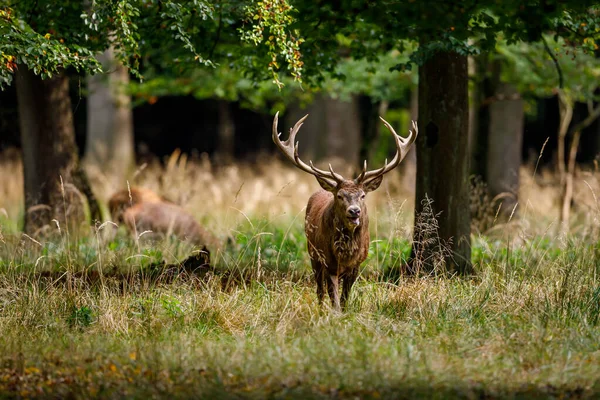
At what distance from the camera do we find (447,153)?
9.36m

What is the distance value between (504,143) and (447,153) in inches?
174

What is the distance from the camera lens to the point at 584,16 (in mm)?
9016

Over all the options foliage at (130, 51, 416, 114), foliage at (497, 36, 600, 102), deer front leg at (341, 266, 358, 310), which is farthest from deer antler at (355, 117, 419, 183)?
foliage at (130, 51, 416, 114)

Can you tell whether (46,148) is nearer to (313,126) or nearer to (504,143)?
(504,143)

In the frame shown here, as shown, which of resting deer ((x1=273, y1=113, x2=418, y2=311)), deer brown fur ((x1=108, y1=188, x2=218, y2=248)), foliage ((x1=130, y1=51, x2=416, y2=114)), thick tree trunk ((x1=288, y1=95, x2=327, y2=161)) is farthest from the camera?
thick tree trunk ((x1=288, y1=95, x2=327, y2=161))

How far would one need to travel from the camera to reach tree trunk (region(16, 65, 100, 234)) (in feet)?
37.0

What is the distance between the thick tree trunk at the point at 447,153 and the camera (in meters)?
9.36

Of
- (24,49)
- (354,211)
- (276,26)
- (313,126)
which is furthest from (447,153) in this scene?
(313,126)

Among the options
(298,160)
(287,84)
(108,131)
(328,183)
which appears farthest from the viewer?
(108,131)

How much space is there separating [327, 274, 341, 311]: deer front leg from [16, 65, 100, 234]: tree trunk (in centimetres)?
406

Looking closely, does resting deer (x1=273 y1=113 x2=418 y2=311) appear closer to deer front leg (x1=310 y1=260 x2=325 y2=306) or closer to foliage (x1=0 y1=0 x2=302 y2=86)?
deer front leg (x1=310 y1=260 x2=325 y2=306)

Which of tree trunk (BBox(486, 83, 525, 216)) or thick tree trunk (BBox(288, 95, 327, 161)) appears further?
thick tree trunk (BBox(288, 95, 327, 161))

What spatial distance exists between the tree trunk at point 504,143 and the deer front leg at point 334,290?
16.0 ft

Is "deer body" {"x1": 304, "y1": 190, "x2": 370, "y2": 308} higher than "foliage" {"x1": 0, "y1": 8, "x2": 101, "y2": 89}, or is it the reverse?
"foliage" {"x1": 0, "y1": 8, "x2": 101, "y2": 89}
